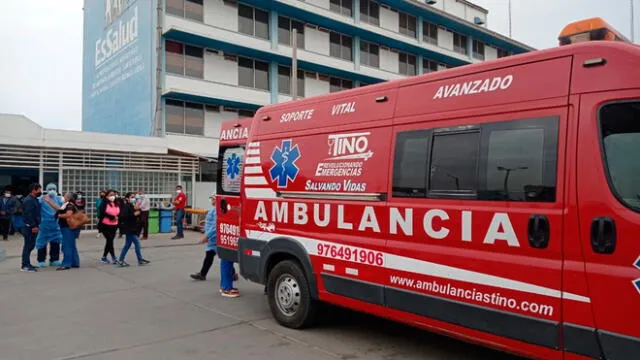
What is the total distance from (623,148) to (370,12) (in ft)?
97.4

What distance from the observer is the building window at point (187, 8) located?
2289cm

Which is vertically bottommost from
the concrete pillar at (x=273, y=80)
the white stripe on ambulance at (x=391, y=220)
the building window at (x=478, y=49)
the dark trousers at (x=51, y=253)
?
the dark trousers at (x=51, y=253)

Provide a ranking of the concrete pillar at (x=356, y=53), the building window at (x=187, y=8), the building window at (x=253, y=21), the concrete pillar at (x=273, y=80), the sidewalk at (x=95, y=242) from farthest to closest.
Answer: the concrete pillar at (x=356, y=53) → the concrete pillar at (x=273, y=80) → the building window at (x=253, y=21) → the building window at (x=187, y=8) → the sidewalk at (x=95, y=242)

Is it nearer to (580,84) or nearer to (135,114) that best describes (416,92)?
(580,84)

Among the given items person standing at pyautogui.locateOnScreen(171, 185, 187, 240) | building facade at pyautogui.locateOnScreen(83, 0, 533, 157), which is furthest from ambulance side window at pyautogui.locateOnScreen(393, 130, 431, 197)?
building facade at pyautogui.locateOnScreen(83, 0, 533, 157)

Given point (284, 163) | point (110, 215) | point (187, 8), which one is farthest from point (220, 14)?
point (284, 163)

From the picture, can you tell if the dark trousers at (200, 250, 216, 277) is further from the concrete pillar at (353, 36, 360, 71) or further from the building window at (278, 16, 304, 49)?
the concrete pillar at (353, 36, 360, 71)

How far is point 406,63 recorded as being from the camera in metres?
33.5

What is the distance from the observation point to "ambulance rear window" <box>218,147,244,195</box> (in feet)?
23.9

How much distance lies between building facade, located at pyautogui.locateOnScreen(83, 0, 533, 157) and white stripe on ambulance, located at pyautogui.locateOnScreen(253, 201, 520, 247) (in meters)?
17.8

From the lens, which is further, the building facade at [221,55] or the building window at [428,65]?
the building window at [428,65]

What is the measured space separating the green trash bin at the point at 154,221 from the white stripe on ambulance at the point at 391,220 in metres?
12.8

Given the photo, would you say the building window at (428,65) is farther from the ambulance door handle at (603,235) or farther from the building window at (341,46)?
the ambulance door handle at (603,235)

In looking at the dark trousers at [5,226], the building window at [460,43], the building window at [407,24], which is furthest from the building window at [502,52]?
the dark trousers at [5,226]
